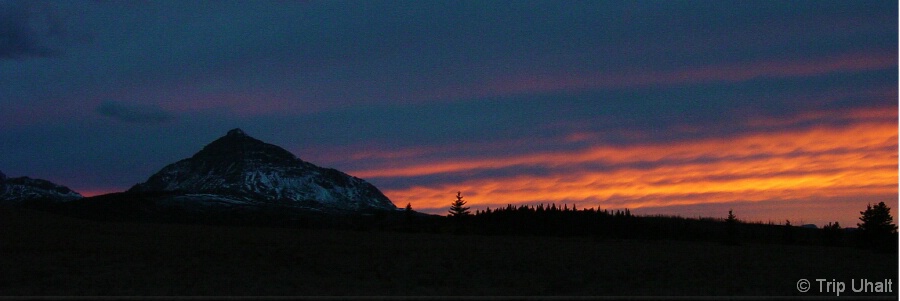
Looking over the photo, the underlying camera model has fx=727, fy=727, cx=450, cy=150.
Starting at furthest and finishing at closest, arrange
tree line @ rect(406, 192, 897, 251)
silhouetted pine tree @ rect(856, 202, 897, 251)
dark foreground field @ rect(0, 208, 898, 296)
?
tree line @ rect(406, 192, 897, 251) < silhouetted pine tree @ rect(856, 202, 897, 251) < dark foreground field @ rect(0, 208, 898, 296)

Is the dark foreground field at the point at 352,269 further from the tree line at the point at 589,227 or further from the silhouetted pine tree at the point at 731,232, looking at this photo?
the tree line at the point at 589,227

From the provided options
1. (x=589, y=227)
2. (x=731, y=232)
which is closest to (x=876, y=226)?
(x=731, y=232)

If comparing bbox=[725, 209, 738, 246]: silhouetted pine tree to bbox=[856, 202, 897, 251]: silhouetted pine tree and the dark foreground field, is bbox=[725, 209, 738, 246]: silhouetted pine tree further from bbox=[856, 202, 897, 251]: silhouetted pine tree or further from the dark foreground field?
the dark foreground field

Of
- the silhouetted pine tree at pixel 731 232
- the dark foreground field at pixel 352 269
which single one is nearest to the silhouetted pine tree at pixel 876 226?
the silhouetted pine tree at pixel 731 232

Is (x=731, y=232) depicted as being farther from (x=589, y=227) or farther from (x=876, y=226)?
(x=589, y=227)

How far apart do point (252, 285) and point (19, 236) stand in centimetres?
4365

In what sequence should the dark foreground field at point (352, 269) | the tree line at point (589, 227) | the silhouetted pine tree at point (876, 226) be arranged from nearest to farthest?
1. the dark foreground field at point (352, 269)
2. the silhouetted pine tree at point (876, 226)
3. the tree line at point (589, 227)

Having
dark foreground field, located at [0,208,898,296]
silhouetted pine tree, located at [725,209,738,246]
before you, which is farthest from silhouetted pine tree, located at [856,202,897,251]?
dark foreground field, located at [0,208,898,296]

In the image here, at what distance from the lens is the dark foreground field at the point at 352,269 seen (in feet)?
124

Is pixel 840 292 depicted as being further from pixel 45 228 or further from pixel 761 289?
pixel 45 228

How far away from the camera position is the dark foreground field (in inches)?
1486

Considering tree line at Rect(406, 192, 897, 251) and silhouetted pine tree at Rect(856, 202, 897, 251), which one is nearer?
silhouetted pine tree at Rect(856, 202, 897, 251)

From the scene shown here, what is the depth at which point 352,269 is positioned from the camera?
162ft

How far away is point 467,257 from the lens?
2349 inches
